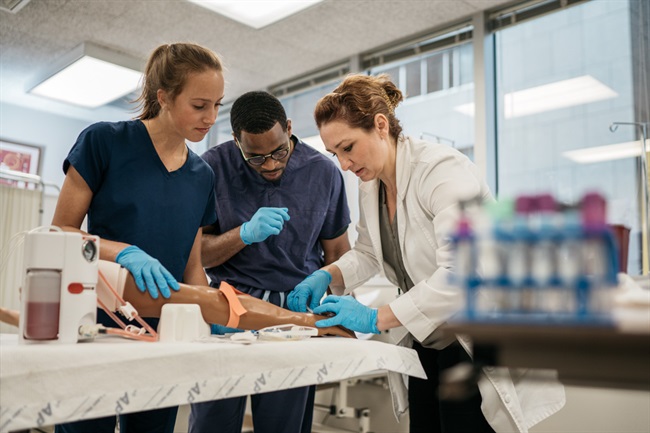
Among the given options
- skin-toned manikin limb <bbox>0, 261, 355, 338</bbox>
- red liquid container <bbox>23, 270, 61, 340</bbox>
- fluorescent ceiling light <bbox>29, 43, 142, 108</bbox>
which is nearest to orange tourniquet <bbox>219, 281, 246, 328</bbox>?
skin-toned manikin limb <bbox>0, 261, 355, 338</bbox>

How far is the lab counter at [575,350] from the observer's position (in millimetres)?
555

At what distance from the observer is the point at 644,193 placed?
2.91 metres

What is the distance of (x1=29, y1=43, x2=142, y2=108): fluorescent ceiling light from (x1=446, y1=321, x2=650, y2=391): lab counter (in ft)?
12.7

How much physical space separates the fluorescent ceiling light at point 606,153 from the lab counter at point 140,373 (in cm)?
250

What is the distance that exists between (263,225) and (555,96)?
239cm

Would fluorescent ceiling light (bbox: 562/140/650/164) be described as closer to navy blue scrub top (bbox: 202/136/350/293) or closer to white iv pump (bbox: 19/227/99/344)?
navy blue scrub top (bbox: 202/136/350/293)

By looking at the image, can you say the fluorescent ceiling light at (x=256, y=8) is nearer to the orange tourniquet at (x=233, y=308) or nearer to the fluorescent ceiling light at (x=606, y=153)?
the fluorescent ceiling light at (x=606, y=153)

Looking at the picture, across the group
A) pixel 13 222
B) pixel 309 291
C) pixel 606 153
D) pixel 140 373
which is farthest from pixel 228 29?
pixel 140 373

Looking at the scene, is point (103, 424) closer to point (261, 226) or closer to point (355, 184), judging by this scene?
Result: point (261, 226)

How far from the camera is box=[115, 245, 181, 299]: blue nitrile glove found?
136cm

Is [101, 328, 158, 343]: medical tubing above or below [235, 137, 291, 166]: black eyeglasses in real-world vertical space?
below

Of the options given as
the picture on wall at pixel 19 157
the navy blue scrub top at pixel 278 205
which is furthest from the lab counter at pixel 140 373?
the picture on wall at pixel 19 157

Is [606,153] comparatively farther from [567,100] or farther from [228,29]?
[228,29]

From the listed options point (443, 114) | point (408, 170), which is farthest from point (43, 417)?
point (443, 114)
